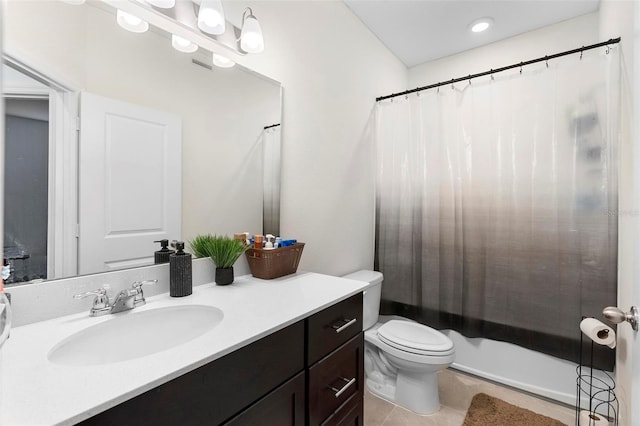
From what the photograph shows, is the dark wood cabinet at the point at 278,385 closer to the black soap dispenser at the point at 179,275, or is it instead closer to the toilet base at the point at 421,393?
the black soap dispenser at the point at 179,275

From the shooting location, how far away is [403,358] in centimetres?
176

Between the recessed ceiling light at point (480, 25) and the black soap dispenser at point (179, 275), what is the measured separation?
8.01 ft

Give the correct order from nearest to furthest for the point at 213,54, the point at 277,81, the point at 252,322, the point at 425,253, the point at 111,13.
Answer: the point at 252,322, the point at 111,13, the point at 213,54, the point at 277,81, the point at 425,253

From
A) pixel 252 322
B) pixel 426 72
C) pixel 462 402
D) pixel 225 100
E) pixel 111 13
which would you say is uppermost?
pixel 426 72

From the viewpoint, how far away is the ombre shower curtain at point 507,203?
175 cm

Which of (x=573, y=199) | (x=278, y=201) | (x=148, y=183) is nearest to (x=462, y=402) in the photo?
(x=573, y=199)

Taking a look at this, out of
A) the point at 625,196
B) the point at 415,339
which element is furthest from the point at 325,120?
the point at 625,196

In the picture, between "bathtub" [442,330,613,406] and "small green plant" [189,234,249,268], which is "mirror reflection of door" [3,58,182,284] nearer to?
"small green plant" [189,234,249,268]

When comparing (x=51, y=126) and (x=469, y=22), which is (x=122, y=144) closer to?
(x=51, y=126)

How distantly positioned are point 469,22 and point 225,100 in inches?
73.7

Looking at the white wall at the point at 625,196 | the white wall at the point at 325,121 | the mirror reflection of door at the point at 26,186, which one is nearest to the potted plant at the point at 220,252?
the white wall at the point at 325,121

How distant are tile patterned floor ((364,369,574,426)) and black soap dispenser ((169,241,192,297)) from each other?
1.33 meters

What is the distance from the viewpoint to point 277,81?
167 cm

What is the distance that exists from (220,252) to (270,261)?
0.23 m
